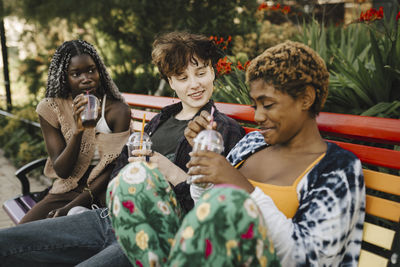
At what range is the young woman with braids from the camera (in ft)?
A: 9.34

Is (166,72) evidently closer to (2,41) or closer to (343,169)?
(343,169)

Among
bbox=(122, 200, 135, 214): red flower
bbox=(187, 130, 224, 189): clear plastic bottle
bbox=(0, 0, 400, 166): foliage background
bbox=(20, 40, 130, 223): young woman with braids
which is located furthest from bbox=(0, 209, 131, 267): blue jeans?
bbox=(0, 0, 400, 166): foliage background

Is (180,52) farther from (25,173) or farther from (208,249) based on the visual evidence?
(25,173)

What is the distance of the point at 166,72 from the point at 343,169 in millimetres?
1340

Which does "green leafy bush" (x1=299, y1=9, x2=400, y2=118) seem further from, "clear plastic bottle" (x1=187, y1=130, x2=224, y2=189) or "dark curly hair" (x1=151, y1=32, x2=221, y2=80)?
"clear plastic bottle" (x1=187, y1=130, x2=224, y2=189)

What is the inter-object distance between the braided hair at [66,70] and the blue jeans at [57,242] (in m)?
1.16

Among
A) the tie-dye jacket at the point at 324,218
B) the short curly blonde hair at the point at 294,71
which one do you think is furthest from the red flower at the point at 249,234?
the short curly blonde hair at the point at 294,71

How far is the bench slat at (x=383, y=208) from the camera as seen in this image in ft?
5.44

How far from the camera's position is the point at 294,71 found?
1.64m

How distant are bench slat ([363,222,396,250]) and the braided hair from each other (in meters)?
2.11

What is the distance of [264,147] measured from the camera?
Result: 6.69ft

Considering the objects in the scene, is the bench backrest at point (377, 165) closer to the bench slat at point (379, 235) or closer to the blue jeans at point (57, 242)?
the bench slat at point (379, 235)

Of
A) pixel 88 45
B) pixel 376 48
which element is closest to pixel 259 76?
pixel 376 48

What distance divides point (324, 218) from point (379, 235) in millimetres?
352
